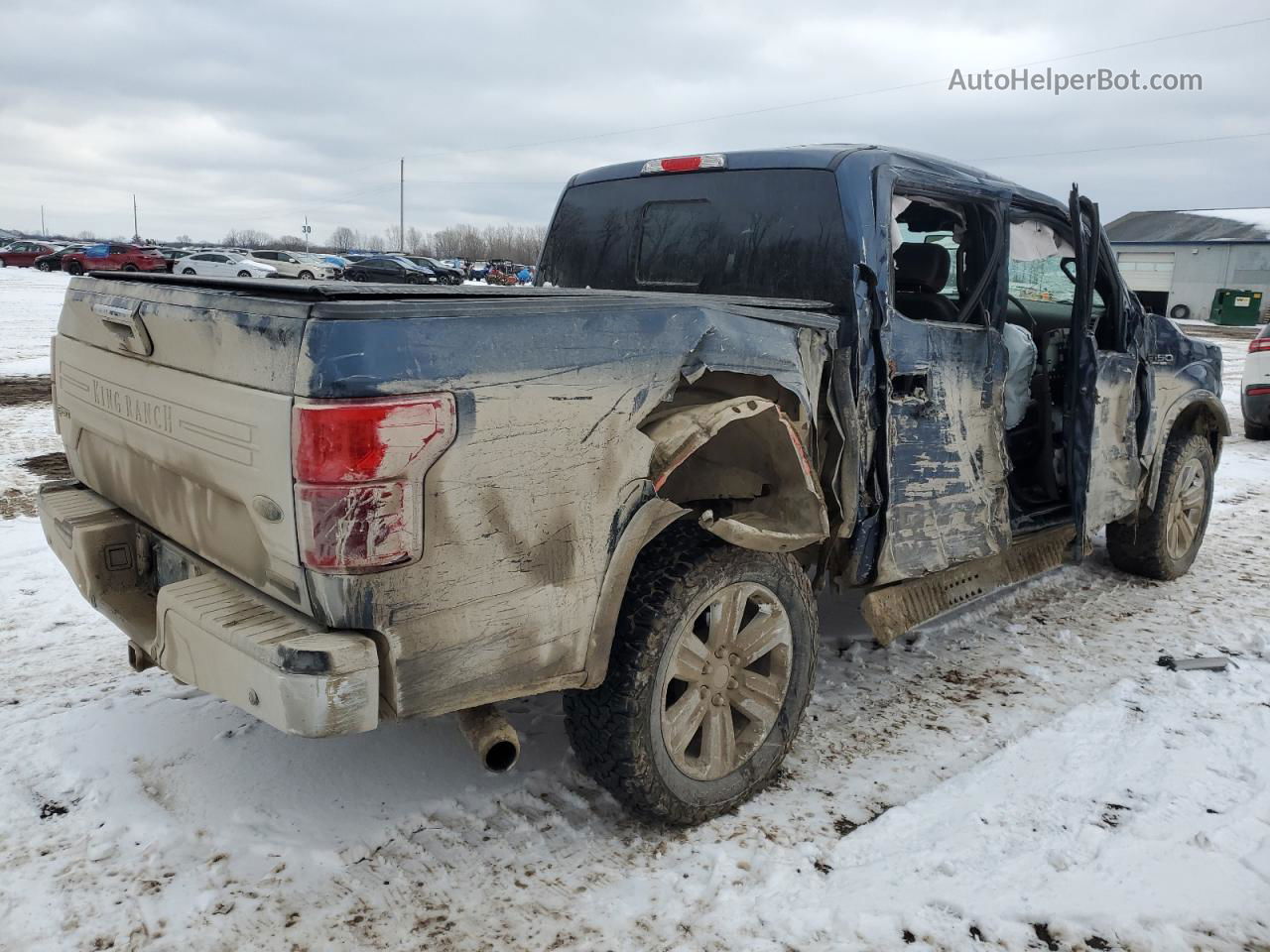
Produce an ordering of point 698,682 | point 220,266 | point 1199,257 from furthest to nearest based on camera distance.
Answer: point 1199,257
point 220,266
point 698,682

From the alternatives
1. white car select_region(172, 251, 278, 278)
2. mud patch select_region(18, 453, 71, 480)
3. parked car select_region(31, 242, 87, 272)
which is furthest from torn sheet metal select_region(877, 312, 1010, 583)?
parked car select_region(31, 242, 87, 272)

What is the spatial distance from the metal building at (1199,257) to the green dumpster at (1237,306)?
231 centimetres

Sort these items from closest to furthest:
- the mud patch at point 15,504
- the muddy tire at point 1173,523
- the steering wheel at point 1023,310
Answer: the steering wheel at point 1023,310 → the muddy tire at point 1173,523 → the mud patch at point 15,504

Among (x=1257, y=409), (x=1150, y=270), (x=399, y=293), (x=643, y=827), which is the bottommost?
(x=643, y=827)

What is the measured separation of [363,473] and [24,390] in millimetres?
10427

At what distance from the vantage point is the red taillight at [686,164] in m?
3.81

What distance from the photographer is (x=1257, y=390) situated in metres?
9.98

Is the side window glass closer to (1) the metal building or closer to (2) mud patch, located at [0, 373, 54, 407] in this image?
(2) mud patch, located at [0, 373, 54, 407]

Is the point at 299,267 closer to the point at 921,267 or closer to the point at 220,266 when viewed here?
the point at 220,266

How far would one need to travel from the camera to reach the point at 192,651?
2.23 metres

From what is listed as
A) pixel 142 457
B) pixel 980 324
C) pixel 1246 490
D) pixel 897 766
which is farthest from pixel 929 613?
pixel 1246 490

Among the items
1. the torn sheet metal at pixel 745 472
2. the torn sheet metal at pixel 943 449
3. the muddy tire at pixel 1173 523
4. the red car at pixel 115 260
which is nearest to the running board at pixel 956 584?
the torn sheet metal at pixel 943 449

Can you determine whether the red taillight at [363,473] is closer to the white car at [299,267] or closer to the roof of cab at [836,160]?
the roof of cab at [836,160]

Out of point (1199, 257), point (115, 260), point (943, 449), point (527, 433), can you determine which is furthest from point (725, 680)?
point (1199, 257)
